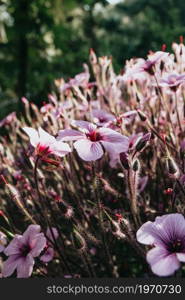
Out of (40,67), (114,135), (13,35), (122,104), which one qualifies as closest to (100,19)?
(40,67)

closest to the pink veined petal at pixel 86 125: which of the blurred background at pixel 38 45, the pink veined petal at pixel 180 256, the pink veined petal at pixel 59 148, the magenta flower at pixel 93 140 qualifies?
the magenta flower at pixel 93 140

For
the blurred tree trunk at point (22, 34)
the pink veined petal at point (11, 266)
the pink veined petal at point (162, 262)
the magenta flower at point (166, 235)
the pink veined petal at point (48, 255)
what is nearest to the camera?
the pink veined petal at point (162, 262)

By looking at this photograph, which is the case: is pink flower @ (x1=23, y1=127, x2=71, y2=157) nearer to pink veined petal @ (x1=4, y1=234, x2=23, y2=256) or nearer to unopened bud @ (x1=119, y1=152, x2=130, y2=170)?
unopened bud @ (x1=119, y1=152, x2=130, y2=170)

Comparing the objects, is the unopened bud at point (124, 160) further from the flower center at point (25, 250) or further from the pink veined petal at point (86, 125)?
the flower center at point (25, 250)

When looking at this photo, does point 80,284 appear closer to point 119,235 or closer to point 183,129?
point 119,235

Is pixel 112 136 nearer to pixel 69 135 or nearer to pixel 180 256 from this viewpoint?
pixel 69 135

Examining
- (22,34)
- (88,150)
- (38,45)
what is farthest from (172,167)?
(38,45)
